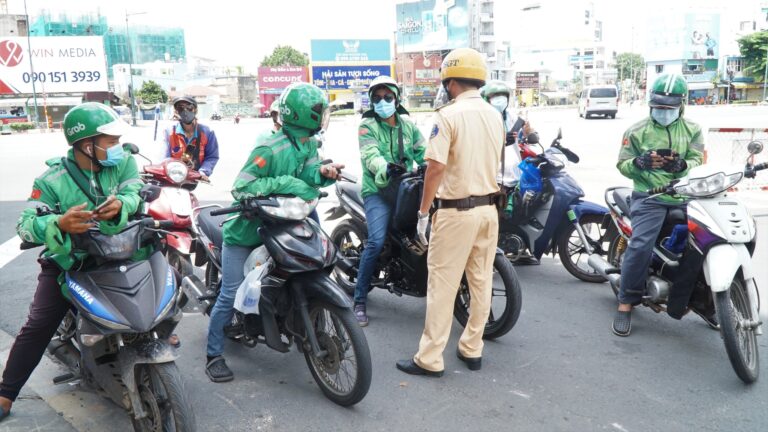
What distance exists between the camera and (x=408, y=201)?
4.74 meters

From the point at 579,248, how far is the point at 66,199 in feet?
15.3

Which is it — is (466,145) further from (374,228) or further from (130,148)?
(130,148)

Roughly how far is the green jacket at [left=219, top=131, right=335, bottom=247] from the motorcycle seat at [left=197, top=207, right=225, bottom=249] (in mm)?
559

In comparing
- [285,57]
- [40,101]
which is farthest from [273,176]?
[285,57]

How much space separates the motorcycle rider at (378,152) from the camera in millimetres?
4934

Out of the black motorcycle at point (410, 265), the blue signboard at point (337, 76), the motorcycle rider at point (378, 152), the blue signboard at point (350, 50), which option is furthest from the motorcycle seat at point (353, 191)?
the blue signboard at point (350, 50)

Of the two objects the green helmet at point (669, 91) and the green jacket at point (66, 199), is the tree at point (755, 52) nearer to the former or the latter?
the green helmet at point (669, 91)

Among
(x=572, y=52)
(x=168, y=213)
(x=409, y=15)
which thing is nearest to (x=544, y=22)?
(x=572, y=52)

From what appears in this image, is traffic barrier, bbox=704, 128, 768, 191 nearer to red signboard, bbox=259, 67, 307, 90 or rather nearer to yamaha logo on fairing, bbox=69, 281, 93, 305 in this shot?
yamaha logo on fairing, bbox=69, 281, 93, 305

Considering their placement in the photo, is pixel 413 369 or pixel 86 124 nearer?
pixel 86 124

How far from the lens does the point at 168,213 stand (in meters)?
5.39

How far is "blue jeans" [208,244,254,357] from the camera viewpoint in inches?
157

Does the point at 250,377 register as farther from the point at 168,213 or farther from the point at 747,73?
the point at 747,73

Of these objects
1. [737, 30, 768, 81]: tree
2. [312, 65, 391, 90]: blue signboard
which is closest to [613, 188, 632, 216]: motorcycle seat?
[312, 65, 391, 90]: blue signboard
